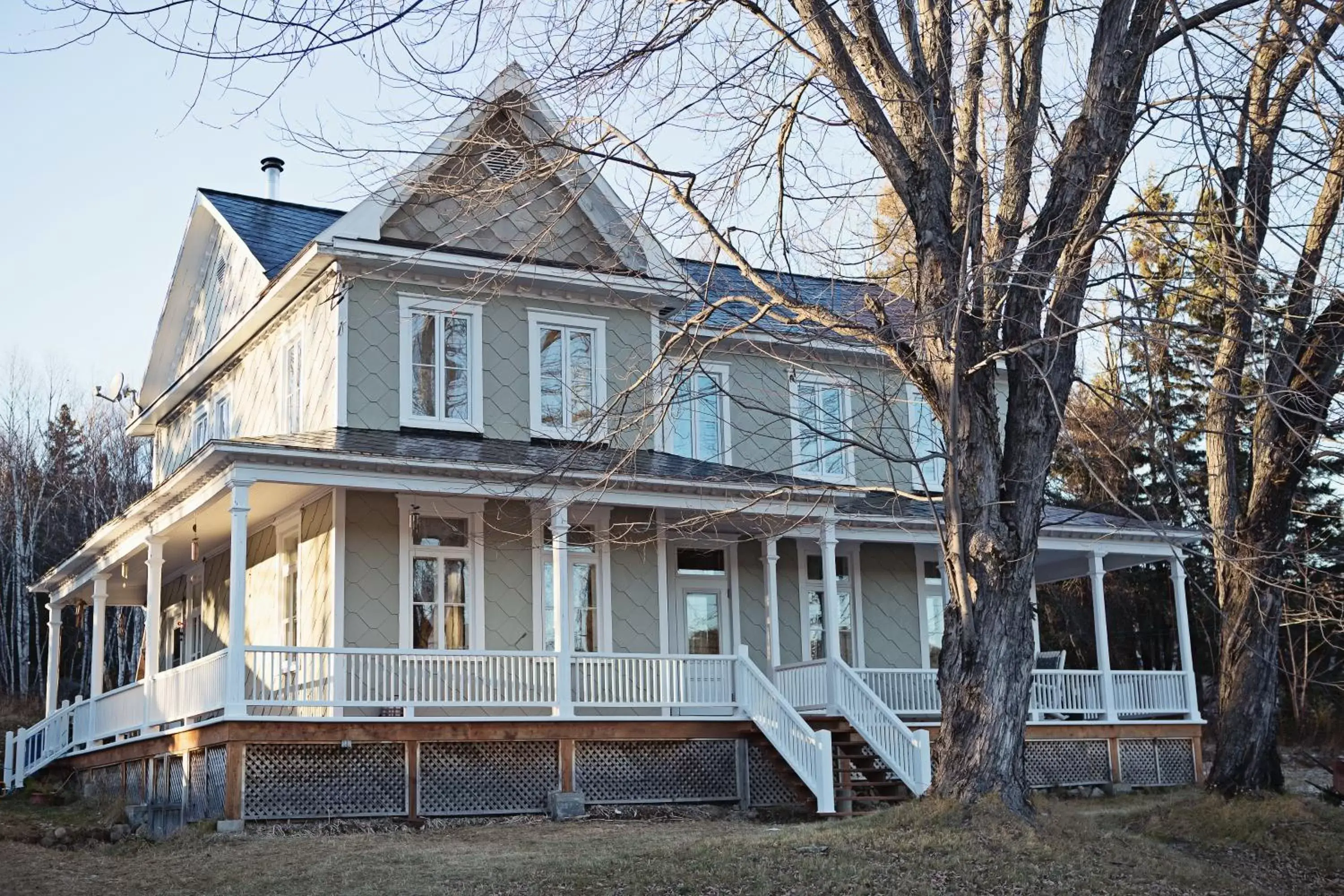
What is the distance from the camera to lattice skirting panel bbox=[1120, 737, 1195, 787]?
68.5ft

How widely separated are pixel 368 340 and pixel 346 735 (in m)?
5.06

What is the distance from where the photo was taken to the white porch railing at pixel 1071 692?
1927cm

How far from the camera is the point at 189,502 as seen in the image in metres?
16.5

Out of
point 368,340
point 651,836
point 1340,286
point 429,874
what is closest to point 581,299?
point 368,340

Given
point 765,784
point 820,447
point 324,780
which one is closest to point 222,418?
point 324,780

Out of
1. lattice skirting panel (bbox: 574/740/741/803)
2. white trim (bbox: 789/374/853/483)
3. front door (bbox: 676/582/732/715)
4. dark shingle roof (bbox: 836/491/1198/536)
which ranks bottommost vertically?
lattice skirting panel (bbox: 574/740/741/803)

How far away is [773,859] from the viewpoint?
1030 cm

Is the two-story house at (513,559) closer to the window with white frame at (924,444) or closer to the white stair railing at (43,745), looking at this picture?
the white stair railing at (43,745)

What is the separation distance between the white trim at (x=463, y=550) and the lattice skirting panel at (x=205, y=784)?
2.87m

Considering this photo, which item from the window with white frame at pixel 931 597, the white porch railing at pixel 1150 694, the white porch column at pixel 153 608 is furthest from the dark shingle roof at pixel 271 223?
the white porch railing at pixel 1150 694

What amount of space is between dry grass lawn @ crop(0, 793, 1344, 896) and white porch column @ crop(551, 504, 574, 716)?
7.69 ft

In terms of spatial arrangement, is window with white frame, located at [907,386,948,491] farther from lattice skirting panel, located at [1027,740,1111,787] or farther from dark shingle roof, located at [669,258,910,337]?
lattice skirting panel, located at [1027,740,1111,787]

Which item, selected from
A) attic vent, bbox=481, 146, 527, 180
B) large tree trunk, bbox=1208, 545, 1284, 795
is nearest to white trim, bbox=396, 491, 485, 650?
attic vent, bbox=481, 146, 527, 180

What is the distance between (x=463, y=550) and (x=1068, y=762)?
928 cm
